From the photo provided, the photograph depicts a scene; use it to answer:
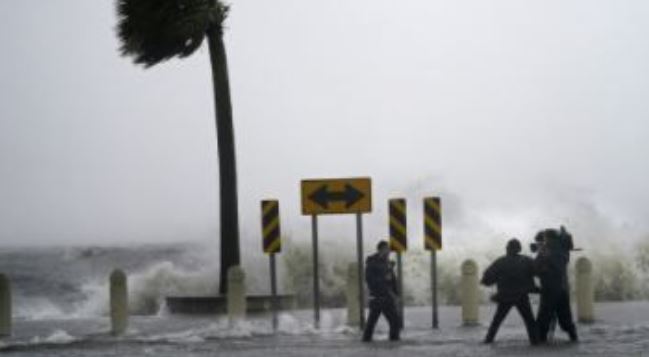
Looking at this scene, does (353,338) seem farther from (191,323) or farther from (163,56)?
(163,56)

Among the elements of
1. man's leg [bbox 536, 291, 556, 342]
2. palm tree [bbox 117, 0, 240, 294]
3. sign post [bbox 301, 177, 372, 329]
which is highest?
palm tree [bbox 117, 0, 240, 294]

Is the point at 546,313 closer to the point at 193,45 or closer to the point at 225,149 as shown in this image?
the point at 225,149

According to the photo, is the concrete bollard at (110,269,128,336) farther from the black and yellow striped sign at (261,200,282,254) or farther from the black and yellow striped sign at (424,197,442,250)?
the black and yellow striped sign at (424,197,442,250)

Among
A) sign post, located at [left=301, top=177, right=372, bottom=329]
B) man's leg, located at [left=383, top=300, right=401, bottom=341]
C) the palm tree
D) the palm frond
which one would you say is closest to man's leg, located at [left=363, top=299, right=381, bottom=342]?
man's leg, located at [left=383, top=300, right=401, bottom=341]

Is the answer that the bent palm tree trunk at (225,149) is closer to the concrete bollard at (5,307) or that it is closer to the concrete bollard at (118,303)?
the concrete bollard at (118,303)

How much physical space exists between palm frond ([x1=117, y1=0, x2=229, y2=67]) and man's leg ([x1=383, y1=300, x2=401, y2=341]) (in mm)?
9320

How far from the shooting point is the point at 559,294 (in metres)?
22.8

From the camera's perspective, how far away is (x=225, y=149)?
3114cm

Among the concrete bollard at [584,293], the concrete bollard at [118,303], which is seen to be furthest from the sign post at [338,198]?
the concrete bollard at [584,293]

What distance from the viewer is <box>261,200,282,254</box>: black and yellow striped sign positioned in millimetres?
25922

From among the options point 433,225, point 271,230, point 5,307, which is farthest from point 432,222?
point 5,307

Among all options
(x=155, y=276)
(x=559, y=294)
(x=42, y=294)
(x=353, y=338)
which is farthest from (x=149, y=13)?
(x=42, y=294)

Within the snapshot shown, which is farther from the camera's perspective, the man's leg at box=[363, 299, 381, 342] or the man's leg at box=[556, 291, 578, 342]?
the man's leg at box=[363, 299, 381, 342]

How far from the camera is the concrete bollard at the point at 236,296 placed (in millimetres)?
26016
